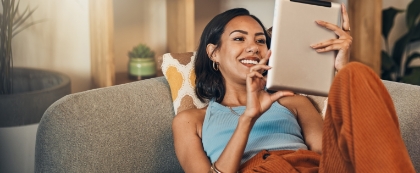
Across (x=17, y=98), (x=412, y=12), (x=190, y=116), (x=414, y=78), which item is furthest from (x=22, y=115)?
(x=412, y=12)

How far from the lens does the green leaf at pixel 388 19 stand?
2.59m

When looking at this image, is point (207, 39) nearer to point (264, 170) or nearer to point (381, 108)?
point (264, 170)

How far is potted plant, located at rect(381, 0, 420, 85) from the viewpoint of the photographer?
2.59 metres

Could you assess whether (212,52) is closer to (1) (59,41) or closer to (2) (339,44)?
(2) (339,44)

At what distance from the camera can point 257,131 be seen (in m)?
1.40

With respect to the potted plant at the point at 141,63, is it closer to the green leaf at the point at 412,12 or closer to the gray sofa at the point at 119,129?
the gray sofa at the point at 119,129

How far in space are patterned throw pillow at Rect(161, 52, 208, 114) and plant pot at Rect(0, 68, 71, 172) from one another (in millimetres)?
A: 413

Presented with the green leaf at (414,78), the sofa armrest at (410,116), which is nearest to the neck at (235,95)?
the sofa armrest at (410,116)

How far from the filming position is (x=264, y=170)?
3.99 ft

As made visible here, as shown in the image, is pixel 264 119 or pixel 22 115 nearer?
pixel 264 119

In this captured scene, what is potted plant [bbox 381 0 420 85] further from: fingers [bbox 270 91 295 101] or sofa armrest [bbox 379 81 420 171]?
fingers [bbox 270 91 295 101]

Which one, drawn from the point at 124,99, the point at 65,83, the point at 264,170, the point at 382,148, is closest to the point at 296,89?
the point at 264,170

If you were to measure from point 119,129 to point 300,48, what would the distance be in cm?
51

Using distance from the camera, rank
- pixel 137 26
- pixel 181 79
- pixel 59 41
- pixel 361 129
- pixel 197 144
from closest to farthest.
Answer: pixel 361 129 < pixel 197 144 < pixel 181 79 < pixel 59 41 < pixel 137 26
